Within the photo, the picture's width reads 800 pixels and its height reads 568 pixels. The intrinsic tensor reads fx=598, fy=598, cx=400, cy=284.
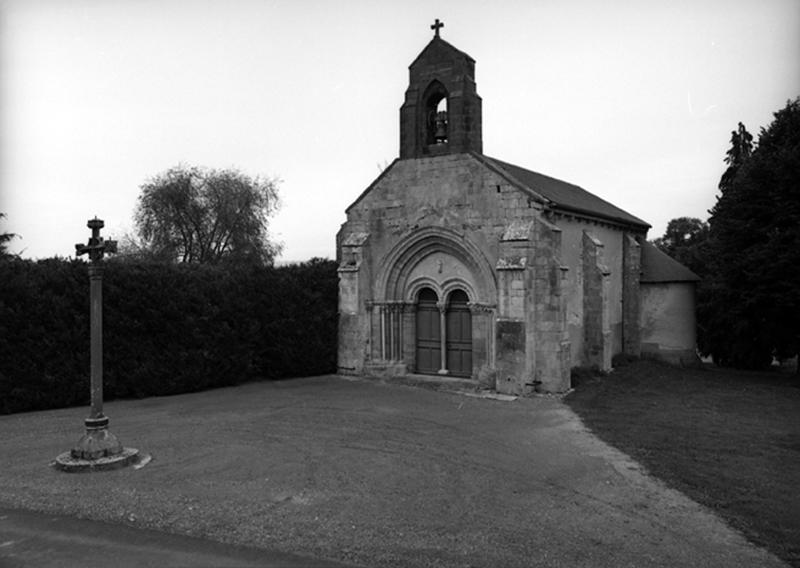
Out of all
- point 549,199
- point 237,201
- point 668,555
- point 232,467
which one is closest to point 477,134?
point 549,199

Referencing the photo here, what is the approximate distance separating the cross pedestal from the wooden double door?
11037mm

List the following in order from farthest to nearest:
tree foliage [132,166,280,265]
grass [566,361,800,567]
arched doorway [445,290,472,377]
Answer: tree foliage [132,166,280,265]
arched doorway [445,290,472,377]
grass [566,361,800,567]

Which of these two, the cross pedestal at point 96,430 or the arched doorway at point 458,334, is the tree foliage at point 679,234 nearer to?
the arched doorway at point 458,334

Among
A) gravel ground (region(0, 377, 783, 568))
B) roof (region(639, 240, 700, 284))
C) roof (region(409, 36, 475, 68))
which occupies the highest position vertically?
roof (region(409, 36, 475, 68))

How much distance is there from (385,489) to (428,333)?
11.4m

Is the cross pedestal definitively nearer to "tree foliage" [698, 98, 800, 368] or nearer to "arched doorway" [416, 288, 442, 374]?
"arched doorway" [416, 288, 442, 374]

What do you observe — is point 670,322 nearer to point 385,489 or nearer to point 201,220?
point 385,489

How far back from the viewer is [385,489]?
888cm

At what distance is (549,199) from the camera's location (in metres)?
17.5

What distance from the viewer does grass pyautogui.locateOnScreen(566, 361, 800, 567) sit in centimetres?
825

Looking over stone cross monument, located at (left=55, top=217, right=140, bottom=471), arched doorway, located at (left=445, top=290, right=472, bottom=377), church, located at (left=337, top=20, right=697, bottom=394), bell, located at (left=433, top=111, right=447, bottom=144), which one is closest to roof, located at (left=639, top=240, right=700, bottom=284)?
church, located at (left=337, top=20, right=697, bottom=394)

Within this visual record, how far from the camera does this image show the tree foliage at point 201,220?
37.5 meters

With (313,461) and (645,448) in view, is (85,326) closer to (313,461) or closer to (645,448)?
(313,461)

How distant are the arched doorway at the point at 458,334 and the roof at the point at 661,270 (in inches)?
377
